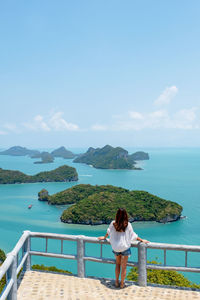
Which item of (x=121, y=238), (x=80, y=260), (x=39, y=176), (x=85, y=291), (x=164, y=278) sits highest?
(x=121, y=238)

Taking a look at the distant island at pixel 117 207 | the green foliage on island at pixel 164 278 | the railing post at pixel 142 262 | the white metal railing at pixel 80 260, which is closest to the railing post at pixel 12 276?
the white metal railing at pixel 80 260

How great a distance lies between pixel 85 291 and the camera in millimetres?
6805

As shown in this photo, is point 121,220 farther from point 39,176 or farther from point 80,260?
point 39,176

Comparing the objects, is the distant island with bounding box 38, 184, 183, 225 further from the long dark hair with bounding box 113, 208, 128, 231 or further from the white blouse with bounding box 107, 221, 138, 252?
the long dark hair with bounding box 113, 208, 128, 231

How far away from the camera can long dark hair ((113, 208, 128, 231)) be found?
6305 mm

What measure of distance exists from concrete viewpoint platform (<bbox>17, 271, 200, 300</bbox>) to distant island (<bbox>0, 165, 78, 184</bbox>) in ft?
389

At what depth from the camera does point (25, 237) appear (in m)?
7.39

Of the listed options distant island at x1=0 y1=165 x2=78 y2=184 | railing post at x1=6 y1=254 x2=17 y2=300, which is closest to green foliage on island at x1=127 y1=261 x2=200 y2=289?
railing post at x1=6 y1=254 x2=17 y2=300

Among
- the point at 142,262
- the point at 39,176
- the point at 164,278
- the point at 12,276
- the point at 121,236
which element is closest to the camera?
the point at 12,276

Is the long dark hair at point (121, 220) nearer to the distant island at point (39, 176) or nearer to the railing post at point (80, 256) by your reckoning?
the railing post at point (80, 256)

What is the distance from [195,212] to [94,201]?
2627 centimetres

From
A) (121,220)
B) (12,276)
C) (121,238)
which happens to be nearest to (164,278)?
(121,238)

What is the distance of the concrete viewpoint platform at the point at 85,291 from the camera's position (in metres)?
6.53

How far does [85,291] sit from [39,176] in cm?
12259
